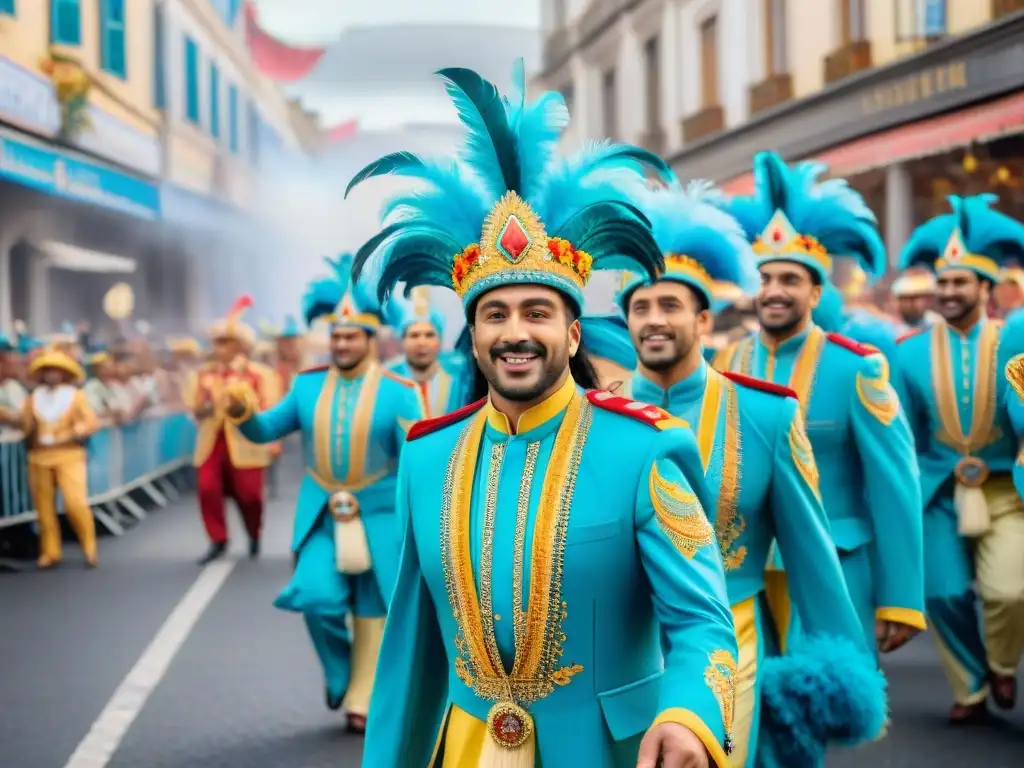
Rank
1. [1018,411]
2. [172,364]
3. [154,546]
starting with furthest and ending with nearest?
[172,364] → [154,546] → [1018,411]

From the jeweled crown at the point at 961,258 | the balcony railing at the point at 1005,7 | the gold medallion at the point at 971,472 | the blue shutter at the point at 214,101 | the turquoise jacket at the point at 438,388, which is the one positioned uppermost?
the blue shutter at the point at 214,101

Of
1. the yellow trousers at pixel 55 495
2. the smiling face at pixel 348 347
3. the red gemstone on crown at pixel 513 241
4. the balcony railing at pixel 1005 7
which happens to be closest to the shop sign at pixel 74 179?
the yellow trousers at pixel 55 495

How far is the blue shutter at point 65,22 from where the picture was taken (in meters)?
21.5

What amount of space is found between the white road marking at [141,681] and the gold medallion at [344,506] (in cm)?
133

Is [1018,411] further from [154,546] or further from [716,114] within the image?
[716,114]

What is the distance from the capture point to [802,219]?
6.87 meters

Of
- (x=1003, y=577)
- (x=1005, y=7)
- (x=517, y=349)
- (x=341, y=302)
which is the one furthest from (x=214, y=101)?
(x=517, y=349)

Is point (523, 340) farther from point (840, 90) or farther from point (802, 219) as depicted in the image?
point (840, 90)

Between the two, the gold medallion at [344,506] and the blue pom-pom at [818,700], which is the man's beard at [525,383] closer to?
the blue pom-pom at [818,700]

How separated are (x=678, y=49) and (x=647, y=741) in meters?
28.2

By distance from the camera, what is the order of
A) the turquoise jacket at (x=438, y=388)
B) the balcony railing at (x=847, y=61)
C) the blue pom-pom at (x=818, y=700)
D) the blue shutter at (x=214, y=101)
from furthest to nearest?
the blue shutter at (x=214, y=101) < the balcony railing at (x=847, y=61) < the turquoise jacket at (x=438, y=388) < the blue pom-pom at (x=818, y=700)

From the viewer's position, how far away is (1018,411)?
705 cm

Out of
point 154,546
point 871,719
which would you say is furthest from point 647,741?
point 154,546

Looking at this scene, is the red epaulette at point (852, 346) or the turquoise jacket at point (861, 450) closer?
the turquoise jacket at point (861, 450)
